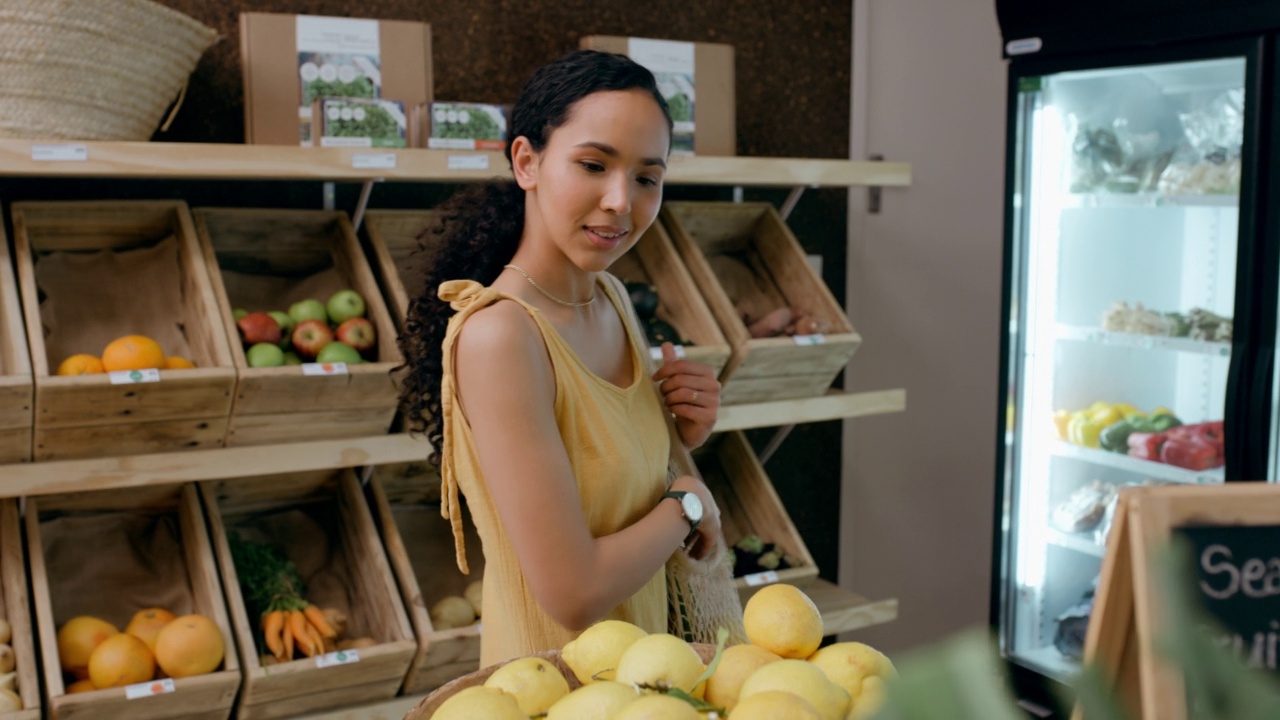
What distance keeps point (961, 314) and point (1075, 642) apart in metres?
1.16

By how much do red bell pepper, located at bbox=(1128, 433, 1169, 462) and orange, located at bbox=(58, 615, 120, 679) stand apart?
2455 millimetres

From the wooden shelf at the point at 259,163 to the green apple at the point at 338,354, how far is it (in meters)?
0.36

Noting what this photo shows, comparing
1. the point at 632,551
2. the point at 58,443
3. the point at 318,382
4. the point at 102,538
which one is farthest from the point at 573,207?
the point at 102,538

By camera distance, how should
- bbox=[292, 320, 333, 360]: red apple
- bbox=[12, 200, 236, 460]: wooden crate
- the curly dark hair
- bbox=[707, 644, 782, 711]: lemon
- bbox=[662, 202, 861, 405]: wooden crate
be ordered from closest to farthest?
bbox=[707, 644, 782, 711]: lemon < the curly dark hair < bbox=[12, 200, 236, 460]: wooden crate < bbox=[292, 320, 333, 360]: red apple < bbox=[662, 202, 861, 405]: wooden crate

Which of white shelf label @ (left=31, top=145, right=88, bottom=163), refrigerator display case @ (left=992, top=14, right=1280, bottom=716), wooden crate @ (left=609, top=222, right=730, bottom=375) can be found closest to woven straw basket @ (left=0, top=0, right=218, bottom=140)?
white shelf label @ (left=31, top=145, right=88, bottom=163)

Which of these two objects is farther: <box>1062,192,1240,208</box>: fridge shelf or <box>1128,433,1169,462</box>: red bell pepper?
<box>1128,433,1169,462</box>: red bell pepper

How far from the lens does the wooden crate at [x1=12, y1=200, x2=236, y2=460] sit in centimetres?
221

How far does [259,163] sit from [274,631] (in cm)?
99

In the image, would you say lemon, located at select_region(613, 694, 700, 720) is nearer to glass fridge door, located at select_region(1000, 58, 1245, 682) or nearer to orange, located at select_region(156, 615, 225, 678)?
orange, located at select_region(156, 615, 225, 678)

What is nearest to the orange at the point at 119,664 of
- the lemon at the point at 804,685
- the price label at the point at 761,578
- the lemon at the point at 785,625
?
the price label at the point at 761,578

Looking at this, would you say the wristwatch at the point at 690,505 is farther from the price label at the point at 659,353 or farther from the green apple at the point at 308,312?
the green apple at the point at 308,312

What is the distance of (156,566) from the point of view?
8.61 ft

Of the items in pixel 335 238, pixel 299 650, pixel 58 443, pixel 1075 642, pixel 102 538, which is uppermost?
pixel 335 238

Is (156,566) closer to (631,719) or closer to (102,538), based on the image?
(102,538)
